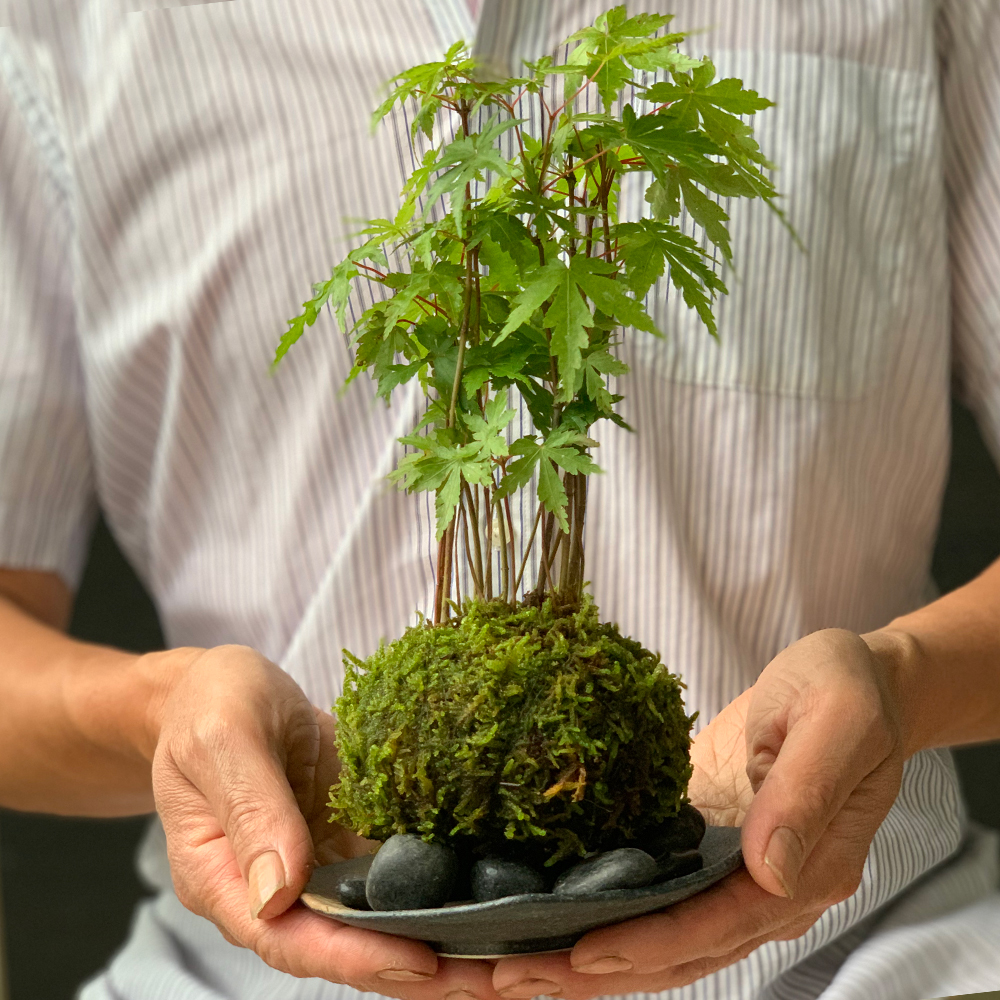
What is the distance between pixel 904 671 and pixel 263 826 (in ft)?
1.30

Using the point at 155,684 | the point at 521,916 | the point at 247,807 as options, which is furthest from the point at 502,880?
the point at 155,684

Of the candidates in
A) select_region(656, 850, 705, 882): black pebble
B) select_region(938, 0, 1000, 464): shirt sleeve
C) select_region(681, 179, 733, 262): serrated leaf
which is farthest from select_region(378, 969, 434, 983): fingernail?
select_region(938, 0, 1000, 464): shirt sleeve

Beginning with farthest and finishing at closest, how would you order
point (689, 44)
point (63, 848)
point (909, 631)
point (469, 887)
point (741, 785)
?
point (63, 848) < point (689, 44) < point (909, 631) < point (741, 785) < point (469, 887)

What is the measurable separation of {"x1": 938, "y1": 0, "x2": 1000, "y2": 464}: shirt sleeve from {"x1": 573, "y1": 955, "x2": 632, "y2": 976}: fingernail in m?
0.65

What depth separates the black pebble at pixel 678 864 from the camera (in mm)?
468

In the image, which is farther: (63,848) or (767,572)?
(63,848)

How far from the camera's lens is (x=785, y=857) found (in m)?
0.47

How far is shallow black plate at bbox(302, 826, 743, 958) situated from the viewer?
0.42 meters

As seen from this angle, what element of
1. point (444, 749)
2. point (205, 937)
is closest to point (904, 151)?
point (444, 749)

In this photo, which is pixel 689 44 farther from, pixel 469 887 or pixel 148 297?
pixel 469 887

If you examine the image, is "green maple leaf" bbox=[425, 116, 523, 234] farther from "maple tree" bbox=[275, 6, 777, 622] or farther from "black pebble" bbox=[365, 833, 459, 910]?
"black pebble" bbox=[365, 833, 459, 910]

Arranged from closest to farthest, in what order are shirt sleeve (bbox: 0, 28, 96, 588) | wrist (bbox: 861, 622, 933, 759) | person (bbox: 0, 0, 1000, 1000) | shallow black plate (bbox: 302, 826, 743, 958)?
1. shallow black plate (bbox: 302, 826, 743, 958)
2. wrist (bbox: 861, 622, 933, 759)
3. person (bbox: 0, 0, 1000, 1000)
4. shirt sleeve (bbox: 0, 28, 96, 588)

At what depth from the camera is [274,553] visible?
0.88 metres

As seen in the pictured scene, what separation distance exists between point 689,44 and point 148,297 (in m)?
0.49
